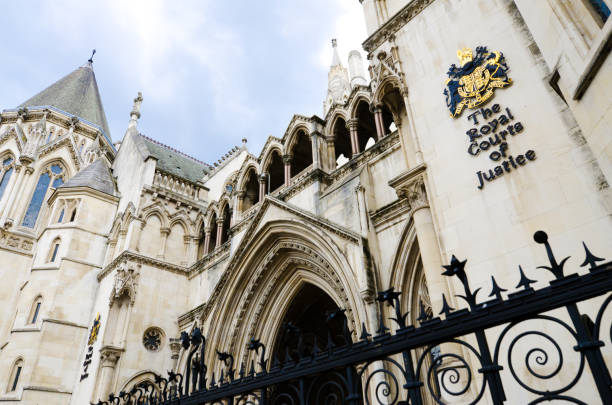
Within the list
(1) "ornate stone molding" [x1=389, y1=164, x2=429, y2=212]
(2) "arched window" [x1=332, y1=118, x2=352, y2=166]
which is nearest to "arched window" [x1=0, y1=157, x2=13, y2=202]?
(2) "arched window" [x1=332, y1=118, x2=352, y2=166]

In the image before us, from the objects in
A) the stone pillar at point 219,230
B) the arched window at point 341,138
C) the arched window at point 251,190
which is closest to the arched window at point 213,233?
the stone pillar at point 219,230

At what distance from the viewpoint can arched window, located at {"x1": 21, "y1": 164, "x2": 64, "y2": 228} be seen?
78.2ft

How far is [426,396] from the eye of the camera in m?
8.62

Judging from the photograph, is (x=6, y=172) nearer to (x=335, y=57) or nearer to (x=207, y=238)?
(x=207, y=238)

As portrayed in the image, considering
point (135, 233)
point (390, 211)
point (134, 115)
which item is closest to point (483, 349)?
point (390, 211)

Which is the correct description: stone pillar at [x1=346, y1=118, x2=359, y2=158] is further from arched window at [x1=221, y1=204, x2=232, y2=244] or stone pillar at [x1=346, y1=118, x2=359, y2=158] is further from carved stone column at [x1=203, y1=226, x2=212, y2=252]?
carved stone column at [x1=203, y1=226, x2=212, y2=252]

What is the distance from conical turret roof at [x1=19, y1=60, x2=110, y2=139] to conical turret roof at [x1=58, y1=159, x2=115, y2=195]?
402 inches

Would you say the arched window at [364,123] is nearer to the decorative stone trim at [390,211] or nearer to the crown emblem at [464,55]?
the decorative stone trim at [390,211]

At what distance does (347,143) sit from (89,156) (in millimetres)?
18828

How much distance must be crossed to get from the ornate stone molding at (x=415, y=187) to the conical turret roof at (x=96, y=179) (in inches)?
676

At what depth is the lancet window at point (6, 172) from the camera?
968 inches

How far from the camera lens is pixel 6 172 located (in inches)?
993

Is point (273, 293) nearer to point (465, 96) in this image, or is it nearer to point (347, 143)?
point (347, 143)

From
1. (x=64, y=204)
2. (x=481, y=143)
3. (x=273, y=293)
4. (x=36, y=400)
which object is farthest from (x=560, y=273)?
(x=64, y=204)
